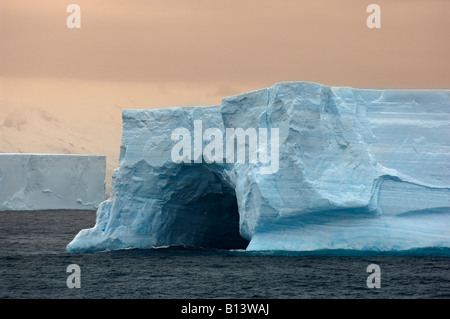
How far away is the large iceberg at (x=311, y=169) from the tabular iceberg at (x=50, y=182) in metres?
18.0

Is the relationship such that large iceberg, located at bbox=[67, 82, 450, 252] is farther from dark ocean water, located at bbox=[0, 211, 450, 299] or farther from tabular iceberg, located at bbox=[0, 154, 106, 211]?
tabular iceberg, located at bbox=[0, 154, 106, 211]

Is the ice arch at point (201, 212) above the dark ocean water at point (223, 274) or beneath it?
above

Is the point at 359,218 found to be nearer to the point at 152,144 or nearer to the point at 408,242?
the point at 408,242

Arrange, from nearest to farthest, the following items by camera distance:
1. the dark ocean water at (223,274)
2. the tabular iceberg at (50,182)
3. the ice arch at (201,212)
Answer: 1. the dark ocean water at (223,274)
2. the ice arch at (201,212)
3. the tabular iceberg at (50,182)

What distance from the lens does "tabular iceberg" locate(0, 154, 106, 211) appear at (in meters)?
33.9

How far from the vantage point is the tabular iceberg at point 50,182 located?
33.9 meters

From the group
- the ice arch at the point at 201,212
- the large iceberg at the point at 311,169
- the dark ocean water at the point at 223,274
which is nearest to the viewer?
the dark ocean water at the point at 223,274

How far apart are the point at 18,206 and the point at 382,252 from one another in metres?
22.5

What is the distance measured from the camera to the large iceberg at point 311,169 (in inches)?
573

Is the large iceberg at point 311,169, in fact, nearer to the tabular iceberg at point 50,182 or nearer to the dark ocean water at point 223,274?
the dark ocean water at point 223,274

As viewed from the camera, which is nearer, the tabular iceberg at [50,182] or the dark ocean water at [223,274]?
the dark ocean water at [223,274]

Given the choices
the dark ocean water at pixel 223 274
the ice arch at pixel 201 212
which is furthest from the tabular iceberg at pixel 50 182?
the ice arch at pixel 201 212

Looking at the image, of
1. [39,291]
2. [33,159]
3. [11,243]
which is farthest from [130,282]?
[33,159]

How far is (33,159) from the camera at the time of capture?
3403cm
